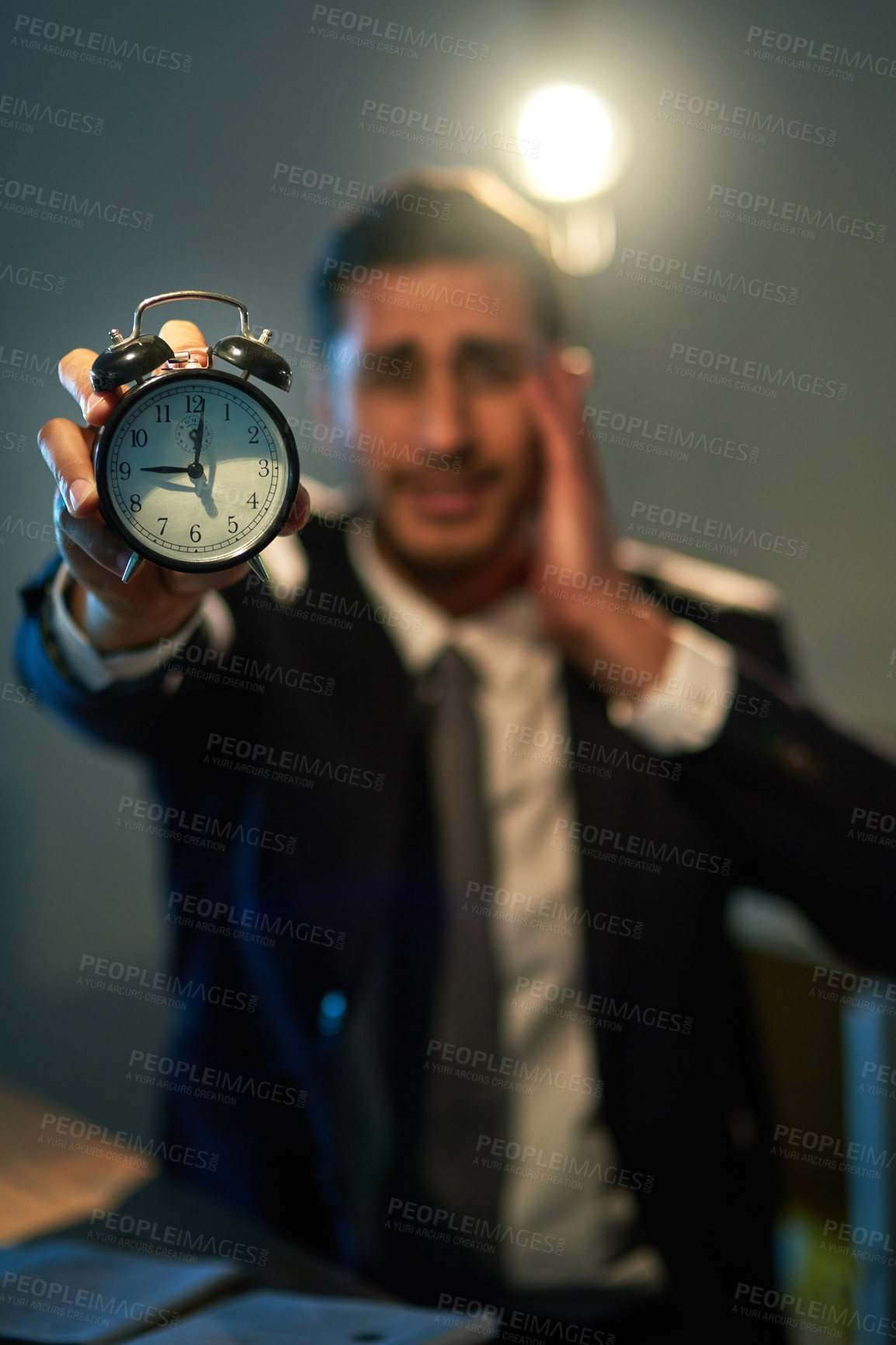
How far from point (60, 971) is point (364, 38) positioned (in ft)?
11.2

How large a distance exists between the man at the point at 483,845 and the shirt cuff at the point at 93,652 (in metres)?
0.20

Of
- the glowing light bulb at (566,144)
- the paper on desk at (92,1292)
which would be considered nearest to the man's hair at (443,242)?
the glowing light bulb at (566,144)

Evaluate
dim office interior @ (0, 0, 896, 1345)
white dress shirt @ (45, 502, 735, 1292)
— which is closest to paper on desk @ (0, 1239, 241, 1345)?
dim office interior @ (0, 0, 896, 1345)

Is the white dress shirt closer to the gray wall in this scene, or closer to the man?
the man

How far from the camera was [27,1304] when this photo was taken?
4.07 feet

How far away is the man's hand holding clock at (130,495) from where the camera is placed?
113cm

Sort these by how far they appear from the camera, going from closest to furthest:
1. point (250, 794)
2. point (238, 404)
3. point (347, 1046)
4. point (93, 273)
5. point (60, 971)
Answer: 1. point (238, 404)
2. point (347, 1046)
3. point (250, 794)
4. point (93, 273)
5. point (60, 971)

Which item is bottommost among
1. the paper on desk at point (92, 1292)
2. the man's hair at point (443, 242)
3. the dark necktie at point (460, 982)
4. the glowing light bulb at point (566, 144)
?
the paper on desk at point (92, 1292)

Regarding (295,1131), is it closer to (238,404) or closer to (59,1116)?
(59,1116)

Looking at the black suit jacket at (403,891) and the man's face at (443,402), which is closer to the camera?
the black suit jacket at (403,891)

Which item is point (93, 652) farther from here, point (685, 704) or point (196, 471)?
point (685, 704)

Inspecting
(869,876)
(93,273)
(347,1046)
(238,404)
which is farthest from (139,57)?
(869,876)

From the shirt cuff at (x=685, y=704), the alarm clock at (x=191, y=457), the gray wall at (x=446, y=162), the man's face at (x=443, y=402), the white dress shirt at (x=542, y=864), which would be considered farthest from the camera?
the gray wall at (x=446, y=162)

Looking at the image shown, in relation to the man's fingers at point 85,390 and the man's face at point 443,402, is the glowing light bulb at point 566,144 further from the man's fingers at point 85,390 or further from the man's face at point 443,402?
the man's fingers at point 85,390
